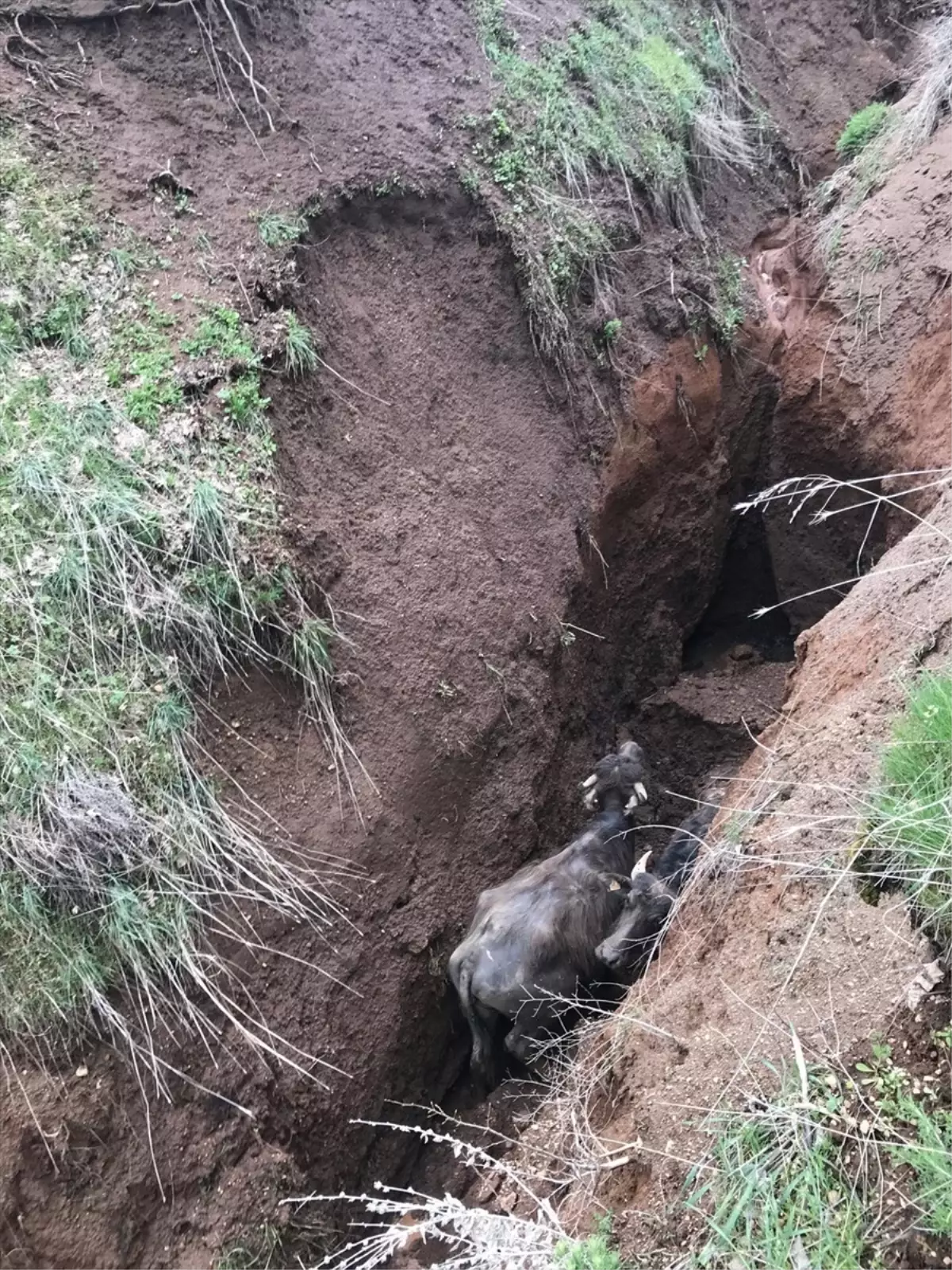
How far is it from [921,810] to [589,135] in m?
4.64

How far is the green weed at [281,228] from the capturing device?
4508 millimetres

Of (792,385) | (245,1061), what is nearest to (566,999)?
(245,1061)

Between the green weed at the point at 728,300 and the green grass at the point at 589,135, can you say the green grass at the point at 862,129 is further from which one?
A: the green weed at the point at 728,300

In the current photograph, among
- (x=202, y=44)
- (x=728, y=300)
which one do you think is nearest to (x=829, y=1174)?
(x=728, y=300)

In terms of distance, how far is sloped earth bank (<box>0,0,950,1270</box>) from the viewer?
134 inches

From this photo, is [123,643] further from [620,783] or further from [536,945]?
[620,783]

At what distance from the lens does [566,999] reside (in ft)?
11.9

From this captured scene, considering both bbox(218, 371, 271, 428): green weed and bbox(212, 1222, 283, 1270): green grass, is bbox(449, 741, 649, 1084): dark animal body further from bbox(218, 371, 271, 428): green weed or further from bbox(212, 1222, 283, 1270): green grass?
bbox(218, 371, 271, 428): green weed

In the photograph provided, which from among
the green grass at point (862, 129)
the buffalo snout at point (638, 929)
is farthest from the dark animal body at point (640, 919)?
the green grass at point (862, 129)

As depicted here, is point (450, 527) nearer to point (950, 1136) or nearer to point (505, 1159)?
point (505, 1159)

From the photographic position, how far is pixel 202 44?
4777 millimetres

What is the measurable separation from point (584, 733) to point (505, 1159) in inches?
88.9

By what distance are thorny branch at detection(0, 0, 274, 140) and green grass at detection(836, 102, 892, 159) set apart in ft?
13.1

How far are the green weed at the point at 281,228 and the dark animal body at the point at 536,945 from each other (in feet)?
10.2
